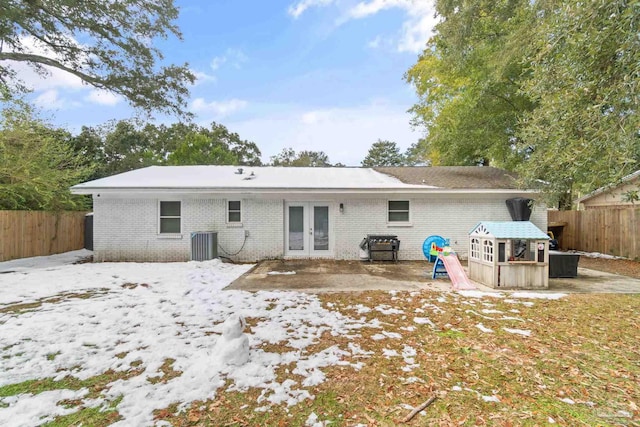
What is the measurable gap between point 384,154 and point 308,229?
4103cm

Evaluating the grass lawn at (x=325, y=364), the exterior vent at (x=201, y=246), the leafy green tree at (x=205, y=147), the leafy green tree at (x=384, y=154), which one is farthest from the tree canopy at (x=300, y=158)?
the grass lawn at (x=325, y=364)

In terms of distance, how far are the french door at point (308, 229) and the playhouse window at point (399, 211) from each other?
224 centimetres

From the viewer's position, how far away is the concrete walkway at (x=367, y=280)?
666cm

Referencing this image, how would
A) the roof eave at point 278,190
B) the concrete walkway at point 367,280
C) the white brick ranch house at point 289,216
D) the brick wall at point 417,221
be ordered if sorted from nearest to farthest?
1. the concrete walkway at point 367,280
2. the roof eave at point 278,190
3. the white brick ranch house at point 289,216
4. the brick wall at point 417,221

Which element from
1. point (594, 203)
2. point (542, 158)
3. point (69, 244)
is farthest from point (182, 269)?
point (594, 203)

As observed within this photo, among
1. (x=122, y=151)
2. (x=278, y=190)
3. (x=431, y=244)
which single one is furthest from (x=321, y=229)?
(x=122, y=151)

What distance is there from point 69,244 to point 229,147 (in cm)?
2315

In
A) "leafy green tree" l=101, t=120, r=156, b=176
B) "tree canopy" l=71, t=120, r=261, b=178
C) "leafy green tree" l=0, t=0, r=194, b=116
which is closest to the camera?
"leafy green tree" l=0, t=0, r=194, b=116

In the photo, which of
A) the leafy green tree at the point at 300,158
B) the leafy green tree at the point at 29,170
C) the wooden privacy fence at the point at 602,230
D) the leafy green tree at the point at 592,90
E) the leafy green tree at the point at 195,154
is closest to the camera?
the leafy green tree at the point at 592,90

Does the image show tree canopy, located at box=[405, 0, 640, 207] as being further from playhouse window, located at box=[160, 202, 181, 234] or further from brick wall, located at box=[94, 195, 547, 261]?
playhouse window, located at box=[160, 202, 181, 234]

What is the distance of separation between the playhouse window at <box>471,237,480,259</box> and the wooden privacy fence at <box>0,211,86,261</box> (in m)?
14.2

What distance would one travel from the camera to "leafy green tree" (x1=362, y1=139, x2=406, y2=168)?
161 feet

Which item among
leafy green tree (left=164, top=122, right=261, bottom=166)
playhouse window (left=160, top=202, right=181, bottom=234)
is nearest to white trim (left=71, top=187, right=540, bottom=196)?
playhouse window (left=160, top=202, right=181, bottom=234)

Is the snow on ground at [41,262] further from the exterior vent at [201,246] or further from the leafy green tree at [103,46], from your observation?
the leafy green tree at [103,46]
